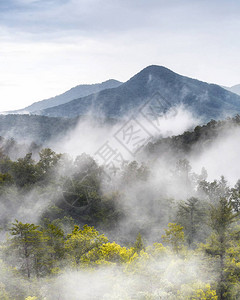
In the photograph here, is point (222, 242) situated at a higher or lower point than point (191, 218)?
higher

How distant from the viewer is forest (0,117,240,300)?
66.9 feet

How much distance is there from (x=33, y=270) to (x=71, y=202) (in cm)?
2748

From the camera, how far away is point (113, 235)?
48781 mm

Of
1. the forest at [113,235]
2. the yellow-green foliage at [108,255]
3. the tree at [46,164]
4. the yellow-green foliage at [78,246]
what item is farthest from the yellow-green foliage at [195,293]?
the tree at [46,164]

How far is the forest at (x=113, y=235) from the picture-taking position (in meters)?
20.4

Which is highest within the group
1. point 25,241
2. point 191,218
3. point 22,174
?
point 22,174

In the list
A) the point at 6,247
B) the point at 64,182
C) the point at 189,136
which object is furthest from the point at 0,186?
the point at 189,136

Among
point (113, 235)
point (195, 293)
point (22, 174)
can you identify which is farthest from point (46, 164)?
point (195, 293)

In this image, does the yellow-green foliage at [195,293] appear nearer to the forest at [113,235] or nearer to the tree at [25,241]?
the forest at [113,235]

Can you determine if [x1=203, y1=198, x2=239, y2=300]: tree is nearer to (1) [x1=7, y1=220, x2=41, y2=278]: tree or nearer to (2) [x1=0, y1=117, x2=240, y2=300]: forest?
(2) [x1=0, y1=117, x2=240, y2=300]: forest

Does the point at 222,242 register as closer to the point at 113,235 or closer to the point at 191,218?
the point at 191,218

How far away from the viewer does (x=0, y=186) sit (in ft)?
159

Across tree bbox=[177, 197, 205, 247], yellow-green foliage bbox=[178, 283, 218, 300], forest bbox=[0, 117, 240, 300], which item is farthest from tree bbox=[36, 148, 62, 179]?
yellow-green foliage bbox=[178, 283, 218, 300]

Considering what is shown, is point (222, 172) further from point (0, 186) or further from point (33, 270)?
point (33, 270)
